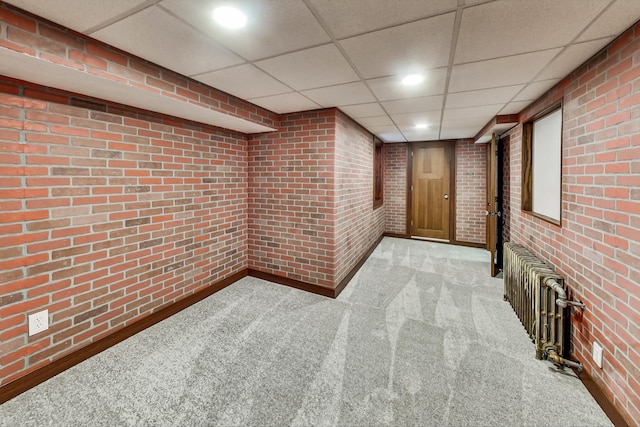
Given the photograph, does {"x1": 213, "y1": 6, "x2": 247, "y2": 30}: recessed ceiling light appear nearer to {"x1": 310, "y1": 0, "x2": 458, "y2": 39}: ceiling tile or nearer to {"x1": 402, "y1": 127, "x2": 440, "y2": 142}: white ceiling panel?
{"x1": 310, "y1": 0, "x2": 458, "y2": 39}: ceiling tile

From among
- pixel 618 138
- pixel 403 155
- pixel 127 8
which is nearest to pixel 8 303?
pixel 127 8

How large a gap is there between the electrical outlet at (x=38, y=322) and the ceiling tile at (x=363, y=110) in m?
3.19

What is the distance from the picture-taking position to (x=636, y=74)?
142cm

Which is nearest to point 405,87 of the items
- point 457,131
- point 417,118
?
point 417,118

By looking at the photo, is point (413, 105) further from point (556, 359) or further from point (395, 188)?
point (395, 188)

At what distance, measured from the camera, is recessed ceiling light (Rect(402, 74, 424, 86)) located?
6.97 ft

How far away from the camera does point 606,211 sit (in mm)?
1625

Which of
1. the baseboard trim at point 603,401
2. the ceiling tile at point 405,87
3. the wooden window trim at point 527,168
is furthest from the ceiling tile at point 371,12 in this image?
the wooden window trim at point 527,168

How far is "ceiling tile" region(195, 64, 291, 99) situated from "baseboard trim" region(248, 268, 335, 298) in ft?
7.44

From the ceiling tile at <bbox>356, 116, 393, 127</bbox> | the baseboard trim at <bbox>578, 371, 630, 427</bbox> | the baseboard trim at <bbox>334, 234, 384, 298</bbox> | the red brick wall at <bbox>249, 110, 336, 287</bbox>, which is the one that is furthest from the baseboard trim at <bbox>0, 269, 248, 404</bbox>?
the baseboard trim at <bbox>578, 371, 630, 427</bbox>

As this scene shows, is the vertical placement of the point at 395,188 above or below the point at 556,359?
above

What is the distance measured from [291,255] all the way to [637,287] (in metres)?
2.95

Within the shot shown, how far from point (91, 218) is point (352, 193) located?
2.94 meters

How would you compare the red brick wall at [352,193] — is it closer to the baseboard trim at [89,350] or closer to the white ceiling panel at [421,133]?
the white ceiling panel at [421,133]
